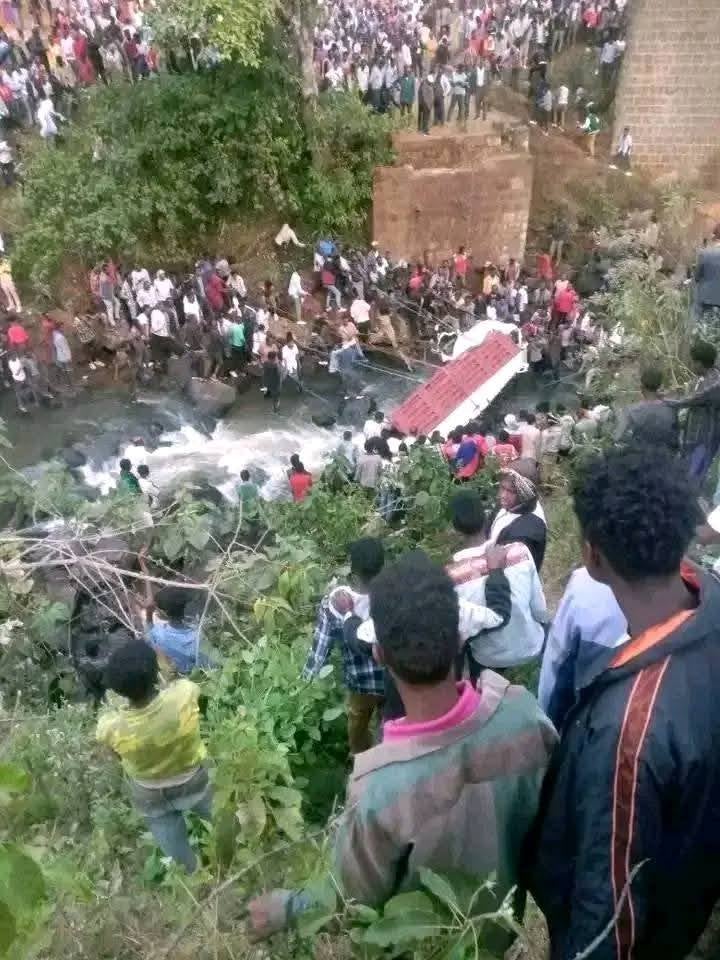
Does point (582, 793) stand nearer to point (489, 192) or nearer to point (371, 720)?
point (371, 720)

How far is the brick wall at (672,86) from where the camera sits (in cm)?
1689

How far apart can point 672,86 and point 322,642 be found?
1815cm

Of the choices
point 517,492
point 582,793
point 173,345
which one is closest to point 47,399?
point 173,345

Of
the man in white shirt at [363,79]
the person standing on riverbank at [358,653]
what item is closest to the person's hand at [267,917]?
the person standing on riverbank at [358,653]

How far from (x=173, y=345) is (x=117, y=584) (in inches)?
335

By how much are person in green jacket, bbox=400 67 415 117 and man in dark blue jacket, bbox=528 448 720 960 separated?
16832 mm

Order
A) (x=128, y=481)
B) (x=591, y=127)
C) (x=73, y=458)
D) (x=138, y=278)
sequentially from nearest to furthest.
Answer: (x=128, y=481)
(x=73, y=458)
(x=138, y=278)
(x=591, y=127)

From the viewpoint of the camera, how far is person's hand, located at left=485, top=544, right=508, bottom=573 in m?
3.29

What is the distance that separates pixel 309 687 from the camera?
3.85 m

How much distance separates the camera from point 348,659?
3.47 meters

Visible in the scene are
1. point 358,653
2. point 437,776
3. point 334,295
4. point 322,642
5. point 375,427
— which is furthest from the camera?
point 334,295

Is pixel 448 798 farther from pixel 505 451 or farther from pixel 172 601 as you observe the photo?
pixel 505 451

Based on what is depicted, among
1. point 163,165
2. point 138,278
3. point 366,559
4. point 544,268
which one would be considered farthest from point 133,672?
point 544,268

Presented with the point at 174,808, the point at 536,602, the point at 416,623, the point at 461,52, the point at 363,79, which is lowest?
the point at 174,808
